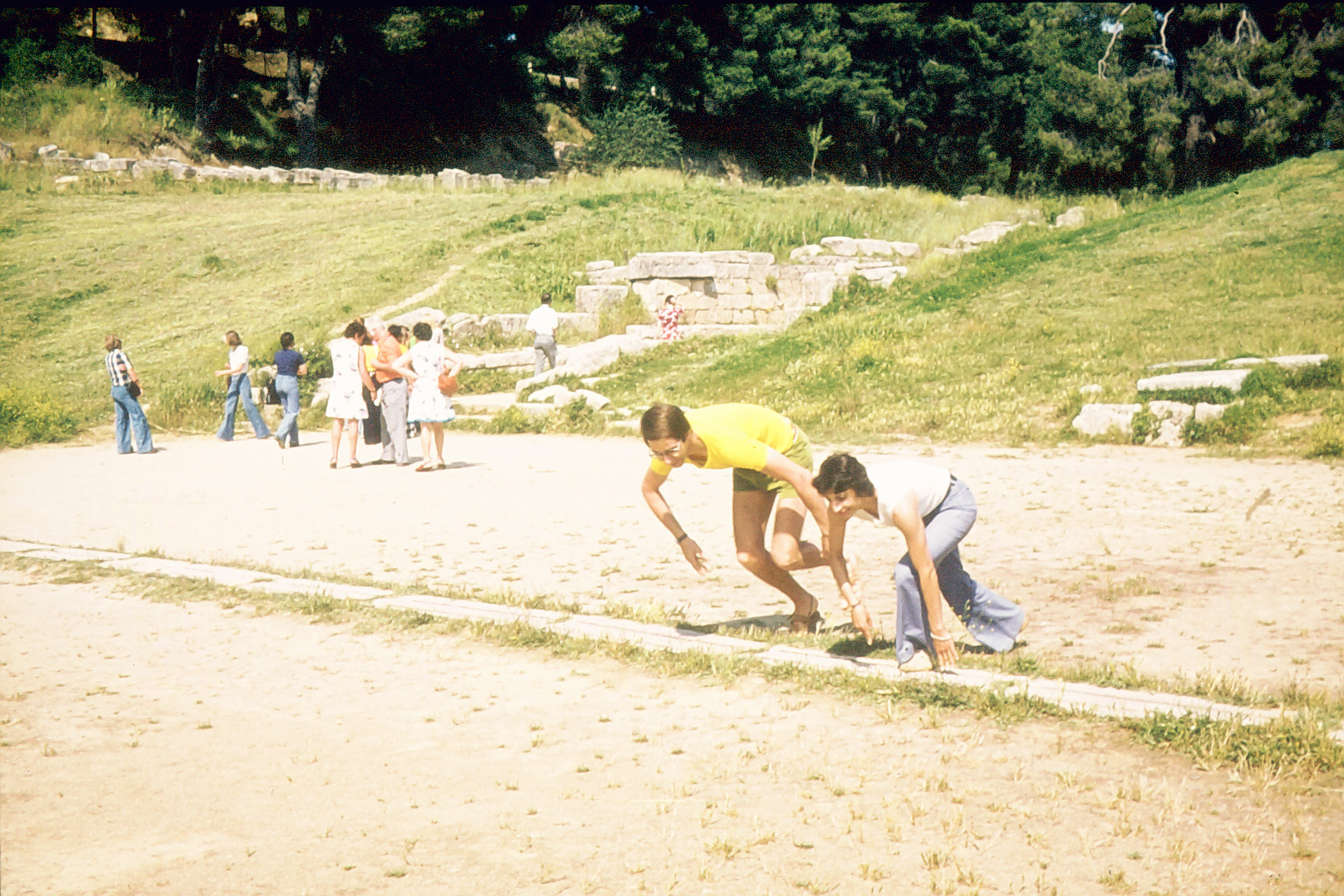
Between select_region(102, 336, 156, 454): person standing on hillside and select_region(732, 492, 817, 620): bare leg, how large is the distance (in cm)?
1204

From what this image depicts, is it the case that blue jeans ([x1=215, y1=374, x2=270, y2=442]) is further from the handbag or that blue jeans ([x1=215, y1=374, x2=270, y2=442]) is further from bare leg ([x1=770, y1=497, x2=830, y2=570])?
bare leg ([x1=770, y1=497, x2=830, y2=570])

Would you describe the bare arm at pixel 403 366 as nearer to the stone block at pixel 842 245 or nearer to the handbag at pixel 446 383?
the handbag at pixel 446 383

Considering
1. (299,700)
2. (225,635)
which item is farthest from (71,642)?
(299,700)

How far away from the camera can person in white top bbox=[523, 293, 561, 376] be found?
19078 millimetres

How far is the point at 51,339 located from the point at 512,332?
8.79 meters

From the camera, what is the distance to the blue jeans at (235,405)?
56.1 feet

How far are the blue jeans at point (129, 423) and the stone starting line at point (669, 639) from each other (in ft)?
22.5

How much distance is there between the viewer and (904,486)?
5.22 metres

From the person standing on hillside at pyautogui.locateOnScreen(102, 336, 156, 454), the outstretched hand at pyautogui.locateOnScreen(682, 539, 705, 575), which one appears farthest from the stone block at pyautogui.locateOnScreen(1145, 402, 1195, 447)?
the person standing on hillside at pyautogui.locateOnScreen(102, 336, 156, 454)

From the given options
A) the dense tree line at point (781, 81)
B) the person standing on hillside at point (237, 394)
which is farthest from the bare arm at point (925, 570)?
the dense tree line at point (781, 81)

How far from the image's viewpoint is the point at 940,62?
5338 centimetres

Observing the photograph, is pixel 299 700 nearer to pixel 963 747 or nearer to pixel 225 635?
pixel 225 635

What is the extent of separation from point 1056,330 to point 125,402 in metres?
12.7

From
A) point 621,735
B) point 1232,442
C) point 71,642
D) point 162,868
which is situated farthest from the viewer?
point 1232,442
